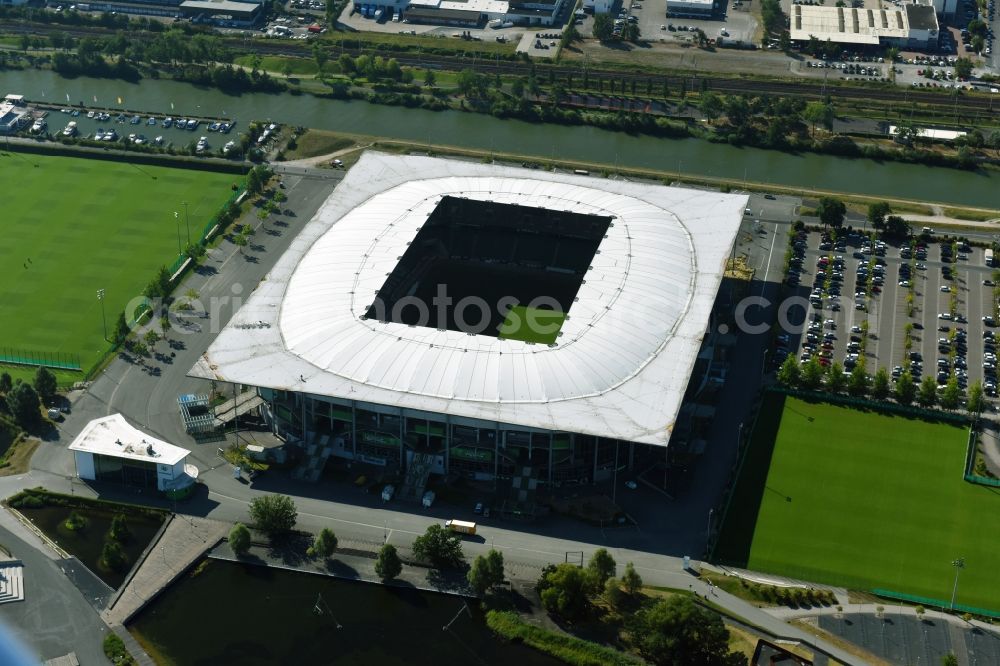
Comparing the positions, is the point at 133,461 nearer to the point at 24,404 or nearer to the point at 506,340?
the point at 24,404

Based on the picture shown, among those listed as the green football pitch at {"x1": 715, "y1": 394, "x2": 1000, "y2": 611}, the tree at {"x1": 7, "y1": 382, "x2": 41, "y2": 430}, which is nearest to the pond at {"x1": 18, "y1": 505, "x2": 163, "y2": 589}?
the tree at {"x1": 7, "y1": 382, "x2": 41, "y2": 430}

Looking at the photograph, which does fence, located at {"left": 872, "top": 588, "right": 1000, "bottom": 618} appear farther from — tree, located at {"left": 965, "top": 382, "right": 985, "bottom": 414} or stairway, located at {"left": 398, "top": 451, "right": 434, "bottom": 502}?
stairway, located at {"left": 398, "top": 451, "right": 434, "bottom": 502}

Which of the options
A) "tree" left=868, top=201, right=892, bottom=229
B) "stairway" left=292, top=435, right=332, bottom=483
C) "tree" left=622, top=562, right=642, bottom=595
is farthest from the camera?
"tree" left=868, top=201, right=892, bottom=229

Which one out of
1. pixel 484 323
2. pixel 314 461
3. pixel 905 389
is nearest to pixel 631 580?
pixel 314 461

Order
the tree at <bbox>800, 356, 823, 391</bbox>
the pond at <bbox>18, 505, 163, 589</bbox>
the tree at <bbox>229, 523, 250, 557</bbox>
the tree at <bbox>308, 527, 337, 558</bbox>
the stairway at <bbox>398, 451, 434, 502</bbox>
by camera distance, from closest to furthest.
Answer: the tree at <bbox>308, 527, 337, 558</bbox> → the tree at <bbox>229, 523, 250, 557</bbox> → the pond at <bbox>18, 505, 163, 589</bbox> → the stairway at <bbox>398, 451, 434, 502</bbox> → the tree at <bbox>800, 356, 823, 391</bbox>

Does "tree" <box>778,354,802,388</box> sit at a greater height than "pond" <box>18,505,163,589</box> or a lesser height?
greater

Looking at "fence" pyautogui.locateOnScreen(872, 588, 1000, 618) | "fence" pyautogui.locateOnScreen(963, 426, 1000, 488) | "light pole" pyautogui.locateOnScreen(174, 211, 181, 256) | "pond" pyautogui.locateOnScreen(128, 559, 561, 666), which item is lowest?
"pond" pyautogui.locateOnScreen(128, 559, 561, 666)

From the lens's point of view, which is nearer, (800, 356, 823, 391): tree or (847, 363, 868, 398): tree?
(847, 363, 868, 398): tree
